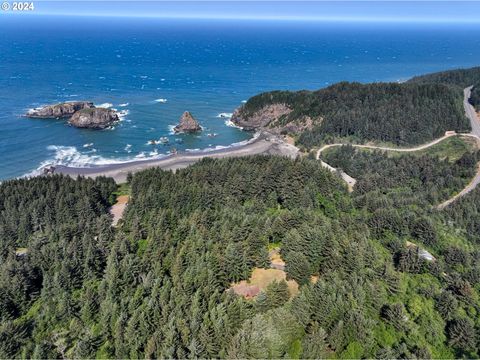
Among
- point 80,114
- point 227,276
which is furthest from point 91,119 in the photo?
point 227,276

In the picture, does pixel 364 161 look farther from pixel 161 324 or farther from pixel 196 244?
pixel 161 324

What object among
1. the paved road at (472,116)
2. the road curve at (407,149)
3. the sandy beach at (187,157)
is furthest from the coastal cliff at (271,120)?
the paved road at (472,116)

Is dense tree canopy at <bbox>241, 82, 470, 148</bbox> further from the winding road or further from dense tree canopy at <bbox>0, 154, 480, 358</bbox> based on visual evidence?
dense tree canopy at <bbox>0, 154, 480, 358</bbox>

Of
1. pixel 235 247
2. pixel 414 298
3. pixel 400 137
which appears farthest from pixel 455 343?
pixel 400 137

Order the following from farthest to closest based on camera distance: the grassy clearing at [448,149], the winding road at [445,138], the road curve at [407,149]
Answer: the road curve at [407,149], the grassy clearing at [448,149], the winding road at [445,138]

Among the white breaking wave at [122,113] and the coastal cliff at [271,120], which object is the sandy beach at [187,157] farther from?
the white breaking wave at [122,113]

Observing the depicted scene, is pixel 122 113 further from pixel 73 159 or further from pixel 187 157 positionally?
pixel 187 157
